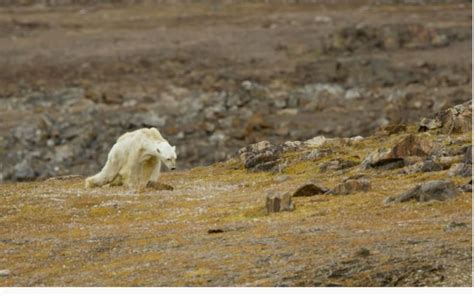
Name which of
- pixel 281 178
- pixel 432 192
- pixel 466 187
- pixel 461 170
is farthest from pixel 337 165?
pixel 432 192

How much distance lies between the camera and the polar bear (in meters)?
23.4

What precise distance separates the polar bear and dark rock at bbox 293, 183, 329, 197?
113 inches

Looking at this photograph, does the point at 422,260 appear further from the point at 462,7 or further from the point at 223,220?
the point at 462,7

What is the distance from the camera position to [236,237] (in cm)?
1827

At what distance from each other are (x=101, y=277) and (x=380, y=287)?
3.08m

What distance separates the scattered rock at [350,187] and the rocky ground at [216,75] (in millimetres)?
17707

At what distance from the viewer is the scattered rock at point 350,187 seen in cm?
2053

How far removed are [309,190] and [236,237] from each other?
9.38ft

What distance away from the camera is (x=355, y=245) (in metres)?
16.9

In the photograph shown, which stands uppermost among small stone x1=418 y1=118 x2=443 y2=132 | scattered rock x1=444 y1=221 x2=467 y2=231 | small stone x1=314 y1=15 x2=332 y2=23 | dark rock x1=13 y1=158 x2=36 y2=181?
scattered rock x1=444 y1=221 x2=467 y2=231

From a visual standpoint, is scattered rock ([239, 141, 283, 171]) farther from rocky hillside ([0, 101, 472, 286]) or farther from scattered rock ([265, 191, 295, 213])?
scattered rock ([265, 191, 295, 213])

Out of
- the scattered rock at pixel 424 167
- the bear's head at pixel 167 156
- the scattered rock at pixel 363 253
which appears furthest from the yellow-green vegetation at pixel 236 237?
the bear's head at pixel 167 156

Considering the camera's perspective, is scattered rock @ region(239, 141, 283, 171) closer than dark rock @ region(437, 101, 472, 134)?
No

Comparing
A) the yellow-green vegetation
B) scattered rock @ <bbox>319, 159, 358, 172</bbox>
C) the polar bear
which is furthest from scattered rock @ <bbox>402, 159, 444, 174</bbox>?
the polar bear
